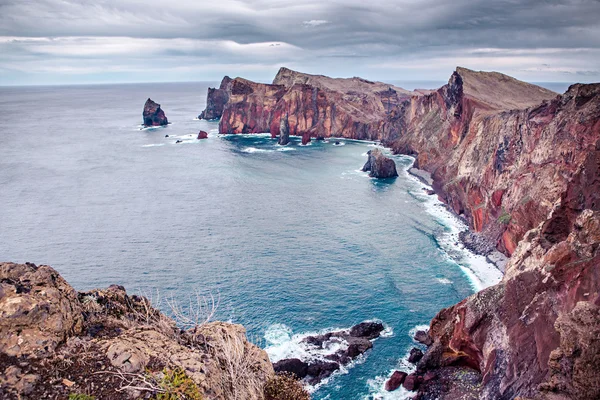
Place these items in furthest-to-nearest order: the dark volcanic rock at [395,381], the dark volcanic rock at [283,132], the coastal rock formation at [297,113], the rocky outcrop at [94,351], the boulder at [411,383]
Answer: the coastal rock formation at [297,113] → the dark volcanic rock at [283,132] → the dark volcanic rock at [395,381] → the boulder at [411,383] → the rocky outcrop at [94,351]

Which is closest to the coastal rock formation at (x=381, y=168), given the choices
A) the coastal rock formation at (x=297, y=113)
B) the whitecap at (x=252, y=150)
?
the whitecap at (x=252, y=150)

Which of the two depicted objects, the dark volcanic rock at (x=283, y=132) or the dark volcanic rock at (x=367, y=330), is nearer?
the dark volcanic rock at (x=367, y=330)

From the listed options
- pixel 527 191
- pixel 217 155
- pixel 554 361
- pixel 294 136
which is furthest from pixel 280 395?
pixel 294 136

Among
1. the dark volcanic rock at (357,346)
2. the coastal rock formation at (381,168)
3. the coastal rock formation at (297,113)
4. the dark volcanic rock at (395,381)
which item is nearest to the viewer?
the dark volcanic rock at (395,381)

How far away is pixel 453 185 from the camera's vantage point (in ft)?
302

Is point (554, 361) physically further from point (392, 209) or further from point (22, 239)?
point (22, 239)

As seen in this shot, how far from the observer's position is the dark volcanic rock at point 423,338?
47.6 m

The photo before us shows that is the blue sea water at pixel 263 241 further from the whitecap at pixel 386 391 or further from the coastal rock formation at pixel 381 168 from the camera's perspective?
the coastal rock formation at pixel 381 168

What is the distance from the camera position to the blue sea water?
52.8 metres

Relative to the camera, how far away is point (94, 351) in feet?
55.4

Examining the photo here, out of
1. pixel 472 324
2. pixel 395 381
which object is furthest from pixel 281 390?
pixel 472 324

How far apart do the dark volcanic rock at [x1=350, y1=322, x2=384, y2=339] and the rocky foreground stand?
662 centimetres

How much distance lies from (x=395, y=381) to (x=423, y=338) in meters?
8.54

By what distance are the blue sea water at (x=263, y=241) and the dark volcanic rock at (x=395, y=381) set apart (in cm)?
63
